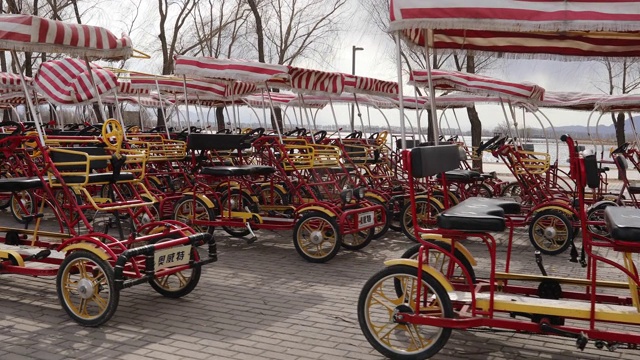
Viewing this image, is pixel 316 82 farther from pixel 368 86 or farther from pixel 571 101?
pixel 571 101

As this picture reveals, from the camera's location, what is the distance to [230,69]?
9.09 m

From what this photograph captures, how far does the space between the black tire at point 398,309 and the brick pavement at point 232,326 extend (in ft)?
0.60

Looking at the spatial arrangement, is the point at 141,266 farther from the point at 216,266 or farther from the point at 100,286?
the point at 216,266

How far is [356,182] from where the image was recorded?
11.4 metres

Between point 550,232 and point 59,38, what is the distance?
6.09 metres

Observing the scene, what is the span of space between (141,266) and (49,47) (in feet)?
8.15

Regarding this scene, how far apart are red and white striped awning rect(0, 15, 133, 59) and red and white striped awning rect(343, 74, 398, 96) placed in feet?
14.3

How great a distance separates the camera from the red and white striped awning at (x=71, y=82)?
35.1 feet

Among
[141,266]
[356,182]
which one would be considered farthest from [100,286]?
[356,182]

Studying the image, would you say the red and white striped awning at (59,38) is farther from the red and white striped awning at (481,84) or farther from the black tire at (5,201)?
the black tire at (5,201)

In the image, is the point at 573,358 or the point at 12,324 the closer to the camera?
the point at 573,358

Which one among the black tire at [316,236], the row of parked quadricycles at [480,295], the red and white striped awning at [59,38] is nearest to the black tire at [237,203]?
the black tire at [316,236]

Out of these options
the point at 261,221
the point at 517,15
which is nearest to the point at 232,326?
the point at 517,15

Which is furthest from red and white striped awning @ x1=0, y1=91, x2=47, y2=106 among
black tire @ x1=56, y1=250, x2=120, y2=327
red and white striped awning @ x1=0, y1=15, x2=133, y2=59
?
black tire @ x1=56, y1=250, x2=120, y2=327
